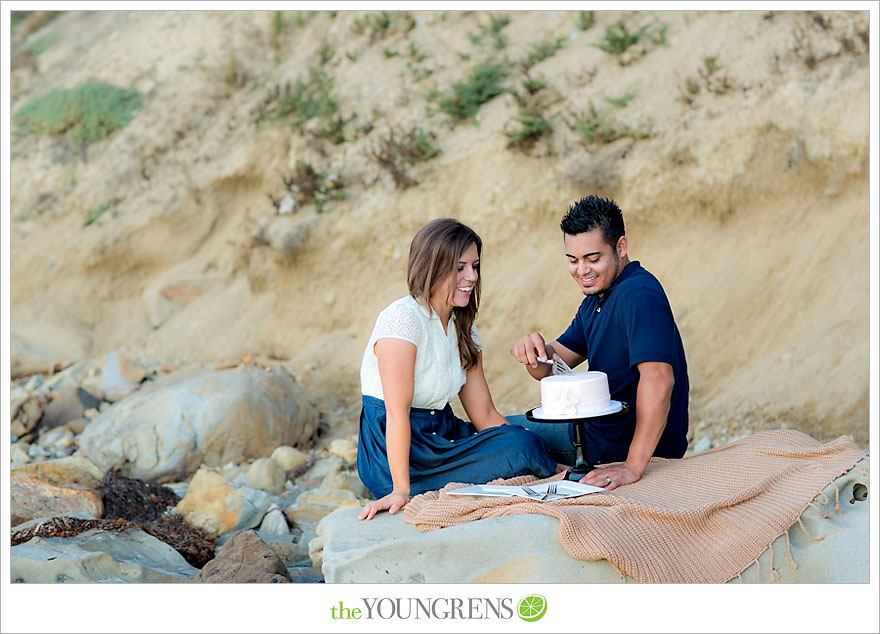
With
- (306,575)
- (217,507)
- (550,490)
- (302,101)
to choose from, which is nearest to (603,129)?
(302,101)

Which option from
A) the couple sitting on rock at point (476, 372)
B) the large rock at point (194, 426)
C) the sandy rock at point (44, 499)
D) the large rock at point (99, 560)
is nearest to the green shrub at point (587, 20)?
the large rock at point (194, 426)

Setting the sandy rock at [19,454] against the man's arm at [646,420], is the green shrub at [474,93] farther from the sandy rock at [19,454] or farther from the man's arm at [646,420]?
the man's arm at [646,420]

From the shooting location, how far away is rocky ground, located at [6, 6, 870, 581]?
6.73m

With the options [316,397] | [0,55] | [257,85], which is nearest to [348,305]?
[316,397]

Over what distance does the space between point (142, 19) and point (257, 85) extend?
10.4 ft

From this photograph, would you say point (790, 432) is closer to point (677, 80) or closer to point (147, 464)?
point (147, 464)

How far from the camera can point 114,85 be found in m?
12.2

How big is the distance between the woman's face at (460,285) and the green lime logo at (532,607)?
135 cm

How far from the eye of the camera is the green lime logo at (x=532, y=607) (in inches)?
132

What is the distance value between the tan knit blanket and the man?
0.24 m

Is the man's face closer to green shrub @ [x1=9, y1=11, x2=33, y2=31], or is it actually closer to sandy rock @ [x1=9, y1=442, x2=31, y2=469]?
sandy rock @ [x1=9, y1=442, x2=31, y2=469]

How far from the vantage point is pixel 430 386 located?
404 centimetres

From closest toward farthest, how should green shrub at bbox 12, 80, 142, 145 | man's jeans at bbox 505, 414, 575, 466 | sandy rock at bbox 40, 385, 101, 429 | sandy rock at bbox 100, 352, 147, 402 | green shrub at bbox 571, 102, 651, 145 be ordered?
man's jeans at bbox 505, 414, 575, 466 < sandy rock at bbox 40, 385, 101, 429 < green shrub at bbox 571, 102, 651, 145 < sandy rock at bbox 100, 352, 147, 402 < green shrub at bbox 12, 80, 142, 145

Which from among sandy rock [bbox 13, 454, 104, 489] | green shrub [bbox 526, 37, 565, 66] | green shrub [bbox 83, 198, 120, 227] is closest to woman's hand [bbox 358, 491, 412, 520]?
sandy rock [bbox 13, 454, 104, 489]
